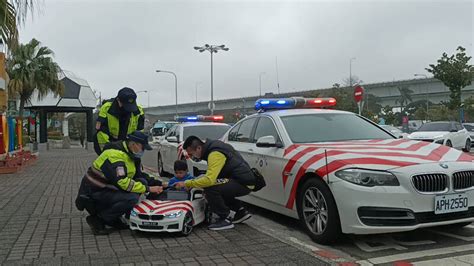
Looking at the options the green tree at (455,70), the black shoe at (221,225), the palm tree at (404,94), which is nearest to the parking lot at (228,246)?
the black shoe at (221,225)

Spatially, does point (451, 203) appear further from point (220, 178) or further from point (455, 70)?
point (455, 70)

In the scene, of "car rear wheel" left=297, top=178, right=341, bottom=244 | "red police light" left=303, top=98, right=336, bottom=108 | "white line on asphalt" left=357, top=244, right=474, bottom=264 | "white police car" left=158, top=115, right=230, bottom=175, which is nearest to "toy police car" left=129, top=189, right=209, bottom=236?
"car rear wheel" left=297, top=178, right=341, bottom=244

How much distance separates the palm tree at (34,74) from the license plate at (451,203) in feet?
76.5

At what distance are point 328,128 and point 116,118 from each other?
279cm

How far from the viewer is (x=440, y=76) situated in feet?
88.1

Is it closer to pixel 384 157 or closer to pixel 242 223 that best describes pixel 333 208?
pixel 384 157

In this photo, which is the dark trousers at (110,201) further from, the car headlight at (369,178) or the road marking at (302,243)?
the car headlight at (369,178)

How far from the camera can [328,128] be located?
6.11m

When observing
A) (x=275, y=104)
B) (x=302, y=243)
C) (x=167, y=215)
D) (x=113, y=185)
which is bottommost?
(x=302, y=243)

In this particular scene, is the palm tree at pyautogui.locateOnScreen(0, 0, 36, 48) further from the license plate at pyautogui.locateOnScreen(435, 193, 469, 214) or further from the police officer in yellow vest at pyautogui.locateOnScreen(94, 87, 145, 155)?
the license plate at pyautogui.locateOnScreen(435, 193, 469, 214)

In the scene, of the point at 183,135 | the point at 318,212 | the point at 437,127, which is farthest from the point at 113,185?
the point at 437,127

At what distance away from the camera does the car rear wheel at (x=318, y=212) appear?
4641 mm

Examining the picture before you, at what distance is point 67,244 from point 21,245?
0.48 m

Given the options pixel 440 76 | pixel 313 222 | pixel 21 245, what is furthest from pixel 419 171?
pixel 440 76
